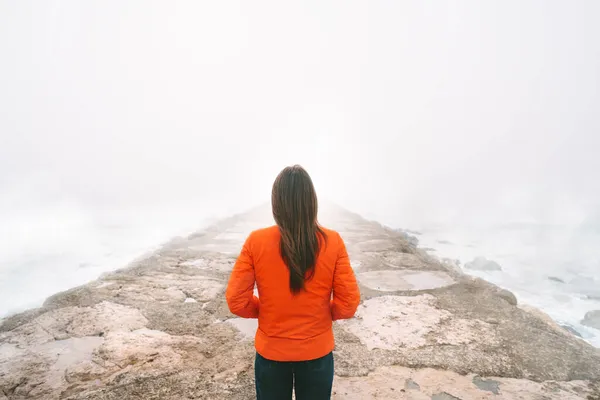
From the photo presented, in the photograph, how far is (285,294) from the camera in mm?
1796

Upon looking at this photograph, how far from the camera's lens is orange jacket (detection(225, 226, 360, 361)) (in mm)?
1782

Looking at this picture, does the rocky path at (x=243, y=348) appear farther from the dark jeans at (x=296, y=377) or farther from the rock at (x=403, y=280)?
the dark jeans at (x=296, y=377)

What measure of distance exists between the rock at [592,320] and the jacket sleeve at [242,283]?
854 centimetres

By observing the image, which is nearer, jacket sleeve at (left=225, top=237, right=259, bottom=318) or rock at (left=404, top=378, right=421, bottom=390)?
jacket sleeve at (left=225, top=237, right=259, bottom=318)

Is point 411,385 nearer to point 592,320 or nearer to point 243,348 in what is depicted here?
point 243,348

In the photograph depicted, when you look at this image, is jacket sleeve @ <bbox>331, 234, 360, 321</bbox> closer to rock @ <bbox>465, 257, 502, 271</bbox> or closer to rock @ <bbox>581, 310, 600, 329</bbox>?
rock @ <bbox>581, 310, 600, 329</bbox>

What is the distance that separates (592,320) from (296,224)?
343 inches

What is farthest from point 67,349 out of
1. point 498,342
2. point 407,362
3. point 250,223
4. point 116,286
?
point 250,223

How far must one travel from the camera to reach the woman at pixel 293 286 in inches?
69.7

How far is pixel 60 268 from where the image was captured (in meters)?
8.77

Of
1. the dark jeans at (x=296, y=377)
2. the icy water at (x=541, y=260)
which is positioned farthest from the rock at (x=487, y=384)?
the icy water at (x=541, y=260)

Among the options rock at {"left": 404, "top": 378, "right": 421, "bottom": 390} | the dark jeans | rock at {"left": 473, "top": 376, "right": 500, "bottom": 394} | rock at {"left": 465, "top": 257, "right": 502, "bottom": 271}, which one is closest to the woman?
the dark jeans

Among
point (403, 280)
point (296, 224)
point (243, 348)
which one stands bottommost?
point (403, 280)

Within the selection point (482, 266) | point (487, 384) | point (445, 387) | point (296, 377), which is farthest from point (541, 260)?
point (296, 377)
